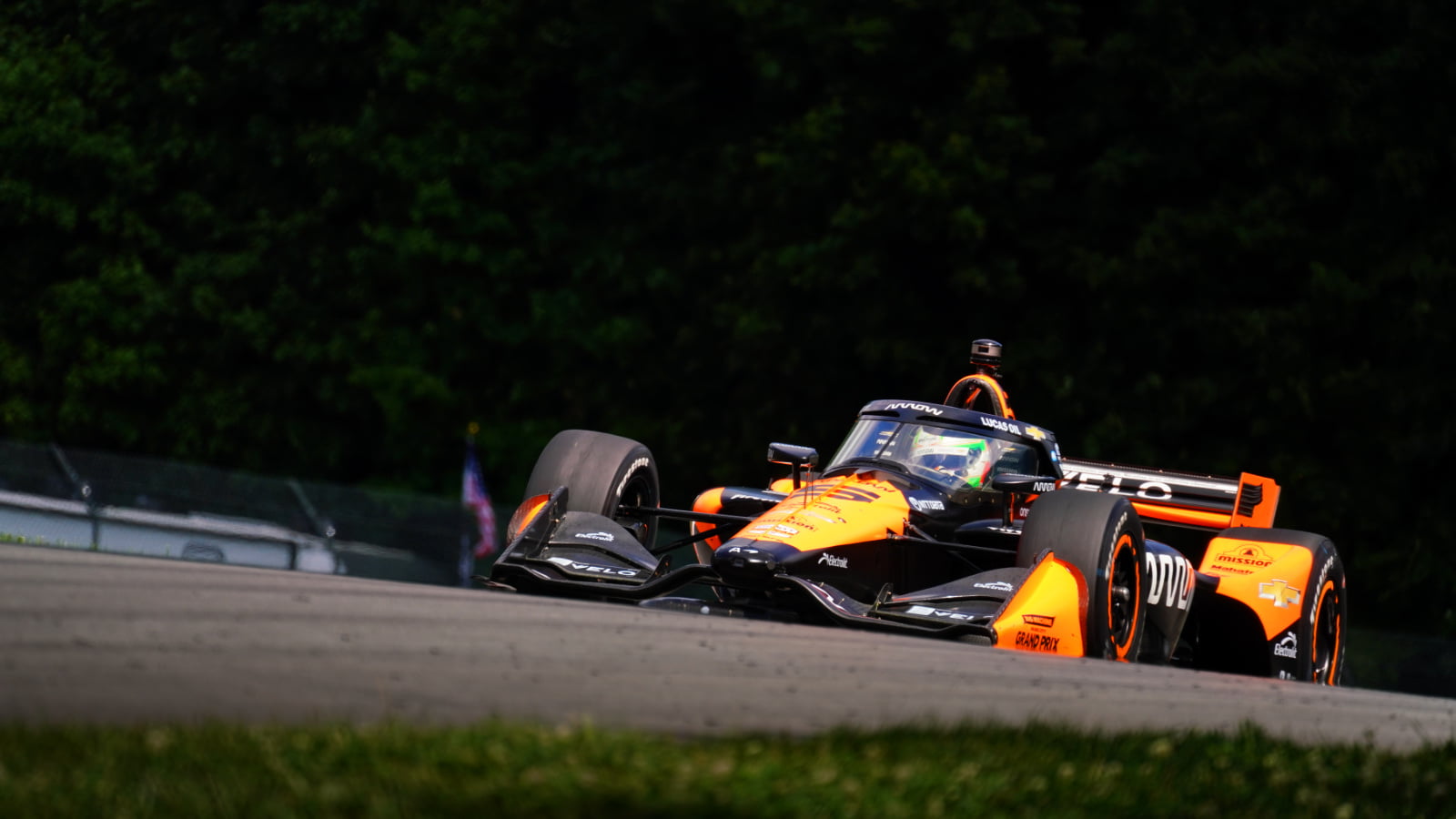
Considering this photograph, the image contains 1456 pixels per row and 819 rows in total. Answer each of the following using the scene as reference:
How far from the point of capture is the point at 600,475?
959cm

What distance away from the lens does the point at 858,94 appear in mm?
24375

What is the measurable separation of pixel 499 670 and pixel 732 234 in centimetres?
2232

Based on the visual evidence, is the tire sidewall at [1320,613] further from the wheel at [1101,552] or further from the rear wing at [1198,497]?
the wheel at [1101,552]

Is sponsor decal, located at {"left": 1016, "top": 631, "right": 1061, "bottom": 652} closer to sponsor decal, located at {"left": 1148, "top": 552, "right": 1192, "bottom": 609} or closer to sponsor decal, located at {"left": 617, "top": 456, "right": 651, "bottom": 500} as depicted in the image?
sponsor decal, located at {"left": 1148, "top": 552, "right": 1192, "bottom": 609}

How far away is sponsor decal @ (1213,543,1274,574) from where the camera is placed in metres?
9.53

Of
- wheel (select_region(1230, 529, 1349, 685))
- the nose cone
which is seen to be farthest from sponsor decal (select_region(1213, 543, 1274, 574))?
the nose cone

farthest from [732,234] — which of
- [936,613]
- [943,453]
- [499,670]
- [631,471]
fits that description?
[499,670]

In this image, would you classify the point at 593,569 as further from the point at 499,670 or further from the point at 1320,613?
the point at 1320,613

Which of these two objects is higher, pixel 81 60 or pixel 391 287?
pixel 81 60

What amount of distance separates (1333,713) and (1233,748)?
1443mm

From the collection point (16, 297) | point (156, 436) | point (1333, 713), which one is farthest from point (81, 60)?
point (1333, 713)

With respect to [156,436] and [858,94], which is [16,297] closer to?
[156,436]

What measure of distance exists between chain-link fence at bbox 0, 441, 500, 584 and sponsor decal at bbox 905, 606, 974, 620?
10962 mm

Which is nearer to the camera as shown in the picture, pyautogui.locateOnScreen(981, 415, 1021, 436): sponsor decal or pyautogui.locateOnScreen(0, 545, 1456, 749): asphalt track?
pyautogui.locateOnScreen(0, 545, 1456, 749): asphalt track
